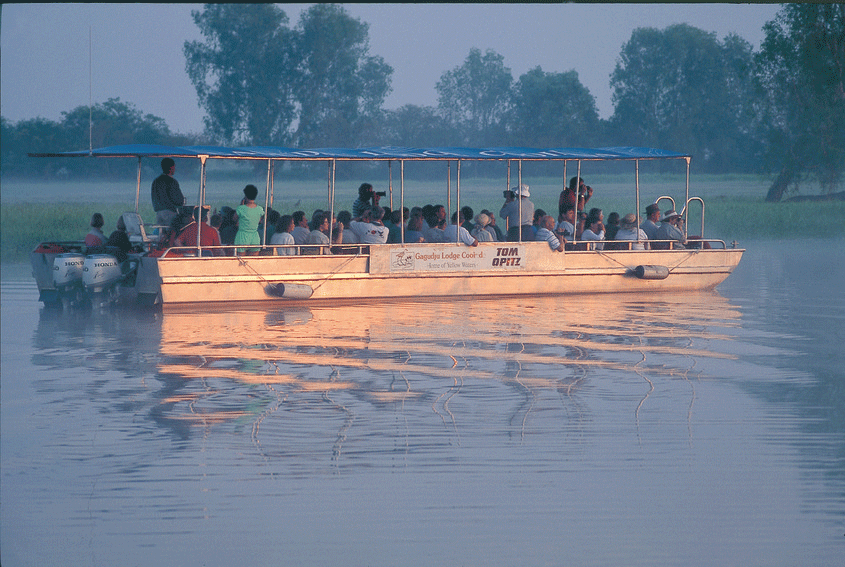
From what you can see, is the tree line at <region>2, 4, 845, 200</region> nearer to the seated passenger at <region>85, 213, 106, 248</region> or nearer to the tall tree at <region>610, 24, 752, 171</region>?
the tall tree at <region>610, 24, 752, 171</region>

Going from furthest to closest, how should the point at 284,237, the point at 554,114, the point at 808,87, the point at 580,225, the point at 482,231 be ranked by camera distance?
the point at 554,114 < the point at 808,87 < the point at 580,225 < the point at 482,231 < the point at 284,237

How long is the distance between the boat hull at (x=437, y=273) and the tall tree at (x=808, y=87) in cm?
2361

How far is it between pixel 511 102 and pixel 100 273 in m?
66.0

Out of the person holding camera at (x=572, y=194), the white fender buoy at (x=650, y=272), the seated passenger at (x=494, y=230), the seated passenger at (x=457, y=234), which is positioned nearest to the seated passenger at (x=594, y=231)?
the person holding camera at (x=572, y=194)

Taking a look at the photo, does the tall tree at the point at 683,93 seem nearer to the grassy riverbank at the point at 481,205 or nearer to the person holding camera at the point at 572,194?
the grassy riverbank at the point at 481,205

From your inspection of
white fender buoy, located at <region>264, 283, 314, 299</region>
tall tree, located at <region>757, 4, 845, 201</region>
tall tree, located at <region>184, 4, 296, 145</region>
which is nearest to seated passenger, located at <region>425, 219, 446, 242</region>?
white fender buoy, located at <region>264, 283, 314, 299</region>

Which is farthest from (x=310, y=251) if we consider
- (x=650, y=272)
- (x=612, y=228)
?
(x=650, y=272)

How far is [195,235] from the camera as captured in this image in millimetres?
15000

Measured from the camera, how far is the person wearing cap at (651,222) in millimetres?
17812

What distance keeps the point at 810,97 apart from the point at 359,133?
92.8 ft

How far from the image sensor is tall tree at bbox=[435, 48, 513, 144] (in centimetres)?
7962

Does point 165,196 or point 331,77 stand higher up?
point 331,77

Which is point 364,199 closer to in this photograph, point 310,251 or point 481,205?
point 310,251

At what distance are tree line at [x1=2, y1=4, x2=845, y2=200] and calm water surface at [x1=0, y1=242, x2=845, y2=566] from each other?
33855 millimetres
